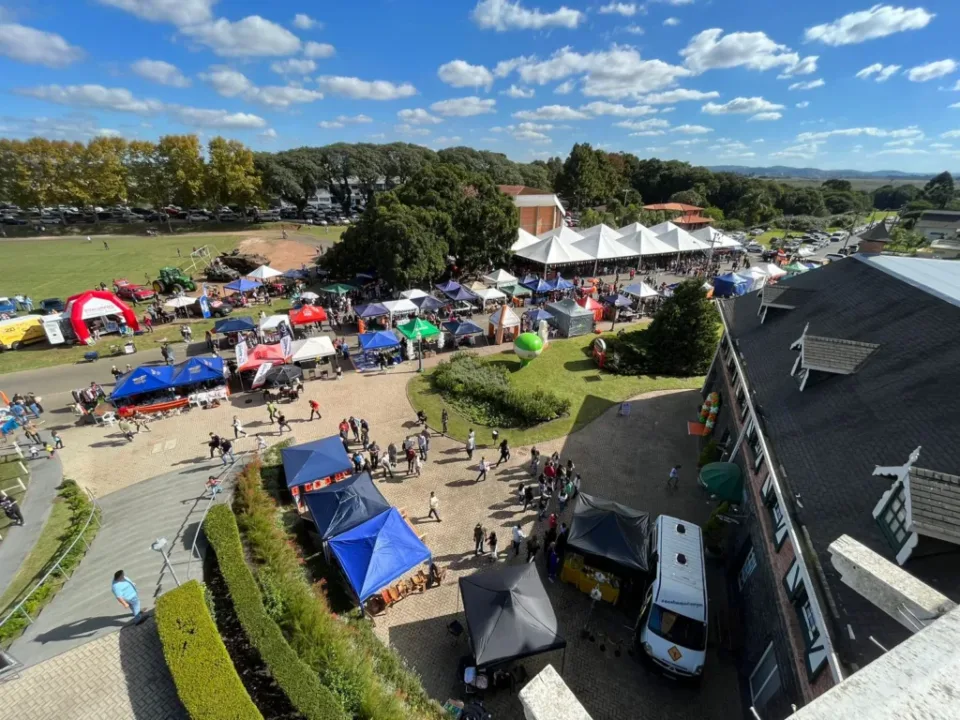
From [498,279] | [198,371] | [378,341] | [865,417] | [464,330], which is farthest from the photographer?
[498,279]

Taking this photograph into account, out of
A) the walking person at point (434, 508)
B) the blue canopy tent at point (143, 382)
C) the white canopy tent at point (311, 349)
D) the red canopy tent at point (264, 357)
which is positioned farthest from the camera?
the white canopy tent at point (311, 349)

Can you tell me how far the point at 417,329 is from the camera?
27.4 metres

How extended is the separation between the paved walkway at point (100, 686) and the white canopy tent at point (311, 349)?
15.6 meters

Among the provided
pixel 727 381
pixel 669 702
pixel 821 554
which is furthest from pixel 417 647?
pixel 727 381

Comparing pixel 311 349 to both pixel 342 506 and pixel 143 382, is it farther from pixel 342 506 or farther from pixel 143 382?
pixel 342 506

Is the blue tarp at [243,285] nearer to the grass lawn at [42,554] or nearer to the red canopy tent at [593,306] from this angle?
the grass lawn at [42,554]

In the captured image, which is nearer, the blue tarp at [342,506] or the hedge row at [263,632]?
the hedge row at [263,632]

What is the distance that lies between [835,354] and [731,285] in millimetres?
30782

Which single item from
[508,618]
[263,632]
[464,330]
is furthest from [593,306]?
[263,632]

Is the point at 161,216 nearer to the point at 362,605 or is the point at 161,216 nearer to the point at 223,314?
the point at 223,314

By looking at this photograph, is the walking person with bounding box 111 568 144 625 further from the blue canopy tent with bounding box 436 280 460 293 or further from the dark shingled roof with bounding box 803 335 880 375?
the blue canopy tent with bounding box 436 280 460 293

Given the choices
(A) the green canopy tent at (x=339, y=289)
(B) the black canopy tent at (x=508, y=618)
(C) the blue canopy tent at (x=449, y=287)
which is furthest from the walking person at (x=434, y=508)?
(A) the green canopy tent at (x=339, y=289)

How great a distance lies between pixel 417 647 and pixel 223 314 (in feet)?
Answer: 105

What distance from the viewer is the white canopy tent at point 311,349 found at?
2402 centimetres
